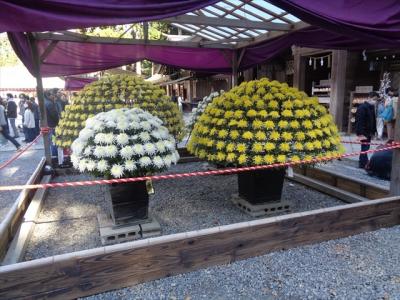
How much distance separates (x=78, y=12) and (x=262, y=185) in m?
2.78

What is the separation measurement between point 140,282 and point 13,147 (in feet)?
30.4

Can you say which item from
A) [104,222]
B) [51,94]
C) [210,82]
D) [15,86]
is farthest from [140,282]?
[210,82]

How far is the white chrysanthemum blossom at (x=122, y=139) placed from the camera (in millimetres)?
3053

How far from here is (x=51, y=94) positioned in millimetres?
7918

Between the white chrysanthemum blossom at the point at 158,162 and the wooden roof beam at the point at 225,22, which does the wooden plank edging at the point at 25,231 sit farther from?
the wooden roof beam at the point at 225,22

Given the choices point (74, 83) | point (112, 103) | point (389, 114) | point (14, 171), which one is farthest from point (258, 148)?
point (74, 83)

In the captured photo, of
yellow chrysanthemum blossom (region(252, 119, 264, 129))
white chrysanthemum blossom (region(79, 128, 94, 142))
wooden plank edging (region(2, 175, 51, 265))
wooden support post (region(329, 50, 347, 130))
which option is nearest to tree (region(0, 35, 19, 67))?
wooden support post (region(329, 50, 347, 130))

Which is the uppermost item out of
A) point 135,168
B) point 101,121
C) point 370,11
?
point 370,11

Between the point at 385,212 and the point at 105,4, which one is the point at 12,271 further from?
the point at 385,212

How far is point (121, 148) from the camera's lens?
10.1 feet

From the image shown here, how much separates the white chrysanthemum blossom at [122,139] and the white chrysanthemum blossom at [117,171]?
225 mm

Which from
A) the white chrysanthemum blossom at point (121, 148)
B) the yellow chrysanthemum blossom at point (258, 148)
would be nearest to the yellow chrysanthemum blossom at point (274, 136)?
the yellow chrysanthemum blossom at point (258, 148)

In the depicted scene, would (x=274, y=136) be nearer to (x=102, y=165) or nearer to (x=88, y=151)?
(x=102, y=165)

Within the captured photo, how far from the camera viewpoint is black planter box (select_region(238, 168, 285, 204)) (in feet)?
12.7
